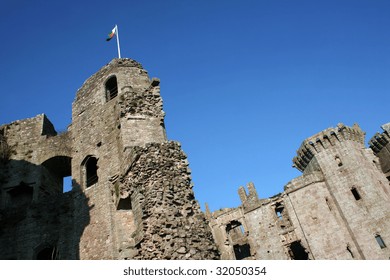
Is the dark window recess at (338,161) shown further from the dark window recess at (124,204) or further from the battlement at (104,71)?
the dark window recess at (124,204)

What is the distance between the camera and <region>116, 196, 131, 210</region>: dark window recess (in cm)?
923

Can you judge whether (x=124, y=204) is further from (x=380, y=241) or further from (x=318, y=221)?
(x=380, y=241)

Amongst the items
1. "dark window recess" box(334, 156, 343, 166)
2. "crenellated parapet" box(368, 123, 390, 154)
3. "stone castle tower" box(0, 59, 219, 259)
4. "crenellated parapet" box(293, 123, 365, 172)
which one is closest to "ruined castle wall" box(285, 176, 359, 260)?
"dark window recess" box(334, 156, 343, 166)

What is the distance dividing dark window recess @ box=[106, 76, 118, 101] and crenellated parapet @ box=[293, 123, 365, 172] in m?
15.9

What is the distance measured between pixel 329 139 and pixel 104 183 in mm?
17911

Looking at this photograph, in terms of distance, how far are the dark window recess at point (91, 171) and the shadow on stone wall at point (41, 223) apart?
1.49 feet

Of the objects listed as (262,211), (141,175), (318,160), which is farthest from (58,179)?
(318,160)

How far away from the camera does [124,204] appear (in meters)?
9.49

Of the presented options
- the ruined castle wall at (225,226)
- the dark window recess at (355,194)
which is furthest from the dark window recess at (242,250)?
the dark window recess at (355,194)

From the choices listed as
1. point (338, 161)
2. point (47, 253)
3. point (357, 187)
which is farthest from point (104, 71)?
point (357, 187)

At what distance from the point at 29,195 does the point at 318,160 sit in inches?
739

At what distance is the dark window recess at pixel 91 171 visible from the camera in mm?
11531

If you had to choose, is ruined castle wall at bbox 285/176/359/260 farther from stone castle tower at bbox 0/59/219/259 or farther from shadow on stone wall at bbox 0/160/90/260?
shadow on stone wall at bbox 0/160/90/260
